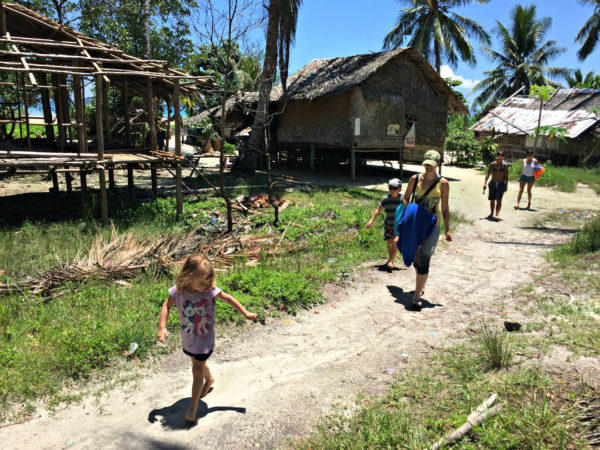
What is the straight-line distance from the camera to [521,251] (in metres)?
8.36

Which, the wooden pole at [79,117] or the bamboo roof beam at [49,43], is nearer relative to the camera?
the bamboo roof beam at [49,43]

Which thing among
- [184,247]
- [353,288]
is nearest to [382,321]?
[353,288]

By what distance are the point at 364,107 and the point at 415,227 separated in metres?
11.9

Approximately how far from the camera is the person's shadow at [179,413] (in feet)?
10.9

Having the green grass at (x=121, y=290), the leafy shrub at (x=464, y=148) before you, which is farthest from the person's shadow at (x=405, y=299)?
the leafy shrub at (x=464, y=148)

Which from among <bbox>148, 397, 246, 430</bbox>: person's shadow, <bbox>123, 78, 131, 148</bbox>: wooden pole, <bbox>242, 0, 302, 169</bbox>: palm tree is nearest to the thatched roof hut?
<bbox>242, 0, 302, 169</bbox>: palm tree

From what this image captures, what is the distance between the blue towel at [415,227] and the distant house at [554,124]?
813 inches

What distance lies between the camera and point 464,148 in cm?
2447

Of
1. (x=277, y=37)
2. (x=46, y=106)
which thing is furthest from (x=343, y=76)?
(x=46, y=106)

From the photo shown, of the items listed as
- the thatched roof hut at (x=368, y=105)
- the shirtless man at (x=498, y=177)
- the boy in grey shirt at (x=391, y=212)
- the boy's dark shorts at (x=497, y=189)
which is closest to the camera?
the boy in grey shirt at (x=391, y=212)

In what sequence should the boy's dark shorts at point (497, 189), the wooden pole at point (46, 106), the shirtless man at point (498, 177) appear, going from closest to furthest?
the shirtless man at point (498, 177), the boy's dark shorts at point (497, 189), the wooden pole at point (46, 106)

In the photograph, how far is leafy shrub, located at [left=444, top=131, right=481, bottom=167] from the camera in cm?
2442

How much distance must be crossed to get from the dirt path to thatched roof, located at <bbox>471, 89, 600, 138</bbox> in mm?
19779

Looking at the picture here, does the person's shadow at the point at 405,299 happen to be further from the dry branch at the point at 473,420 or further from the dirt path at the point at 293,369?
the dry branch at the point at 473,420
